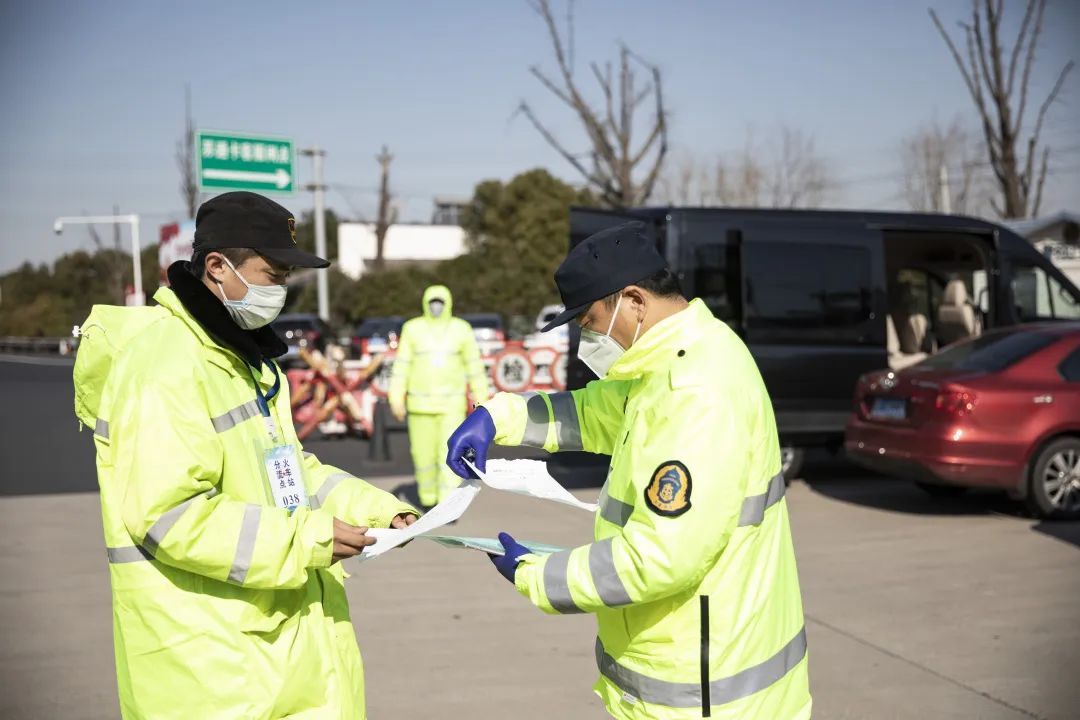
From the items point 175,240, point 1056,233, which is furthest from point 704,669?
point 1056,233

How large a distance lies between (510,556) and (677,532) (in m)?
0.44

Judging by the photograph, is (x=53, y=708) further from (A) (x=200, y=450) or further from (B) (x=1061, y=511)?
(B) (x=1061, y=511)

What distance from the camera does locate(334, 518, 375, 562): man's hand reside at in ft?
8.22

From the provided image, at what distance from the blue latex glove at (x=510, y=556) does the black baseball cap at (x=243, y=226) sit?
0.85 meters

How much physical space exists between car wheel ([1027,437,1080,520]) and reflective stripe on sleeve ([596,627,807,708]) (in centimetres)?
690

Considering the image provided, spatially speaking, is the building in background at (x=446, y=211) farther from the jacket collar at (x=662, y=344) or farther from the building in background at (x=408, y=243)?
the jacket collar at (x=662, y=344)

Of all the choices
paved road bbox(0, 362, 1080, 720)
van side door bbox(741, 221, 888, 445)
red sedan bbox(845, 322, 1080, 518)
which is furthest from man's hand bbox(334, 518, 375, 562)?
van side door bbox(741, 221, 888, 445)

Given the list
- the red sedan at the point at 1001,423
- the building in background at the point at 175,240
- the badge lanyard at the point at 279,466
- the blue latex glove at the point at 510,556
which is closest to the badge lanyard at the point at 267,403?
the badge lanyard at the point at 279,466

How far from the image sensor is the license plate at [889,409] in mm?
9047

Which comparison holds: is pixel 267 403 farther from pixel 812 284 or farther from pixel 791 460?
pixel 791 460

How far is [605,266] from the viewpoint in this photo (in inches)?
98.9

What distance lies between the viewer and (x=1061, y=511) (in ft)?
28.6

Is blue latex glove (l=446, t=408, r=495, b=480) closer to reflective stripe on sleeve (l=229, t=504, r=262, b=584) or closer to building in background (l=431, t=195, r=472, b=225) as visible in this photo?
reflective stripe on sleeve (l=229, t=504, r=262, b=584)

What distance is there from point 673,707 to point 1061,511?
24.3 ft
